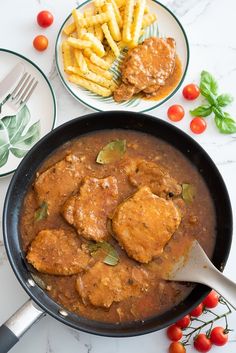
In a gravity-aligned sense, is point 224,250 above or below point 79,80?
below

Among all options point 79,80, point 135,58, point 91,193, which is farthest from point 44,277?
point 135,58

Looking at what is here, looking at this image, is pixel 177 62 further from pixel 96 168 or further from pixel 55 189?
pixel 55 189

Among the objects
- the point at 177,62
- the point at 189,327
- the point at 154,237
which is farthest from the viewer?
the point at 177,62

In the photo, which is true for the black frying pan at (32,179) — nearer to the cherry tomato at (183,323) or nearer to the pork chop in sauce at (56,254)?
the pork chop in sauce at (56,254)

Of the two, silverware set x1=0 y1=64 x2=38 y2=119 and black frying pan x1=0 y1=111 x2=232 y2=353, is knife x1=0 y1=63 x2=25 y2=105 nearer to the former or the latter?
silverware set x1=0 y1=64 x2=38 y2=119

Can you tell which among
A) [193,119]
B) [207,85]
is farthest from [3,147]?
[207,85]

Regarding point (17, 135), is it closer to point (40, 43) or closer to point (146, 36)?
point (40, 43)

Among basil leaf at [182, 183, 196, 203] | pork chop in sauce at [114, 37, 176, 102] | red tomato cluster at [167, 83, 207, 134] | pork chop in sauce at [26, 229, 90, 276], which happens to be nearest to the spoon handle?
basil leaf at [182, 183, 196, 203]

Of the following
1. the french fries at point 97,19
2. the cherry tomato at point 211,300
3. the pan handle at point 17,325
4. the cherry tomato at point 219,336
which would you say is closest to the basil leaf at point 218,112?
the french fries at point 97,19
